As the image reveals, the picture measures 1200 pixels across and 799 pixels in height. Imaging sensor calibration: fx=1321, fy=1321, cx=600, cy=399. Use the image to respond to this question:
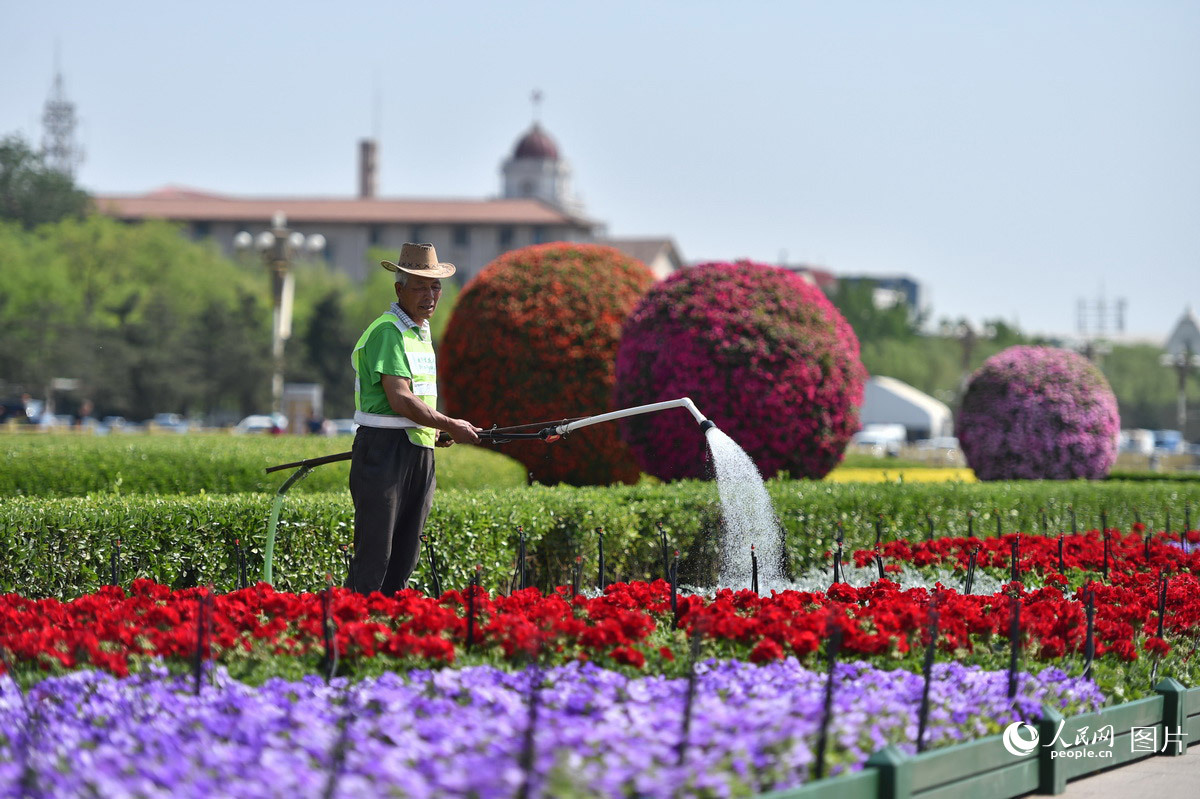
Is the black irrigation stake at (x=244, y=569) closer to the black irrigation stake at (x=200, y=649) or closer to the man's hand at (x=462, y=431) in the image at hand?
the man's hand at (x=462, y=431)

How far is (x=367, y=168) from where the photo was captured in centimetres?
10688

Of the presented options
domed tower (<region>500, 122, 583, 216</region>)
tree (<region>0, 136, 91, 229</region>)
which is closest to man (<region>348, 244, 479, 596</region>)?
tree (<region>0, 136, 91, 229</region>)

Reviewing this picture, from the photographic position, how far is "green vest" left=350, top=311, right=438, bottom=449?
586 centimetres

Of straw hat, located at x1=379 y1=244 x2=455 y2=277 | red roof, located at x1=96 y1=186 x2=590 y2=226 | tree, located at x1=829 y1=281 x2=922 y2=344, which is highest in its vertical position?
red roof, located at x1=96 y1=186 x2=590 y2=226

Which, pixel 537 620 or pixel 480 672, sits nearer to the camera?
pixel 480 672

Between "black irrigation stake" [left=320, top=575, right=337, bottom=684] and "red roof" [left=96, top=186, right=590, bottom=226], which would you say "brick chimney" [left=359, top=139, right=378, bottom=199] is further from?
"black irrigation stake" [left=320, top=575, right=337, bottom=684]

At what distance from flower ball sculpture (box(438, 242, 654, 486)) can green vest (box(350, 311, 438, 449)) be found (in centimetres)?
960

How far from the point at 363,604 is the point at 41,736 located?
1.45 meters

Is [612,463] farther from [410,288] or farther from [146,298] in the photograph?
[146,298]

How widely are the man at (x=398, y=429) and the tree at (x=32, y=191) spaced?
78.2 metres

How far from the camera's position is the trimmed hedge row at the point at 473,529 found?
6.85 m

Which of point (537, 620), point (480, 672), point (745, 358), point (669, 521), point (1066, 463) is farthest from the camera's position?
point (1066, 463)

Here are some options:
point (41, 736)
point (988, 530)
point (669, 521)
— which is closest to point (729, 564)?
point (669, 521)

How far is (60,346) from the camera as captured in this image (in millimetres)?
48312
